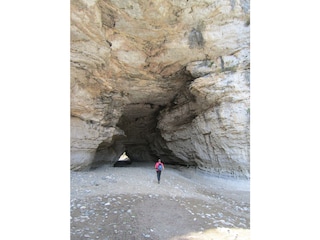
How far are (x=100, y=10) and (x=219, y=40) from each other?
6.04 metres

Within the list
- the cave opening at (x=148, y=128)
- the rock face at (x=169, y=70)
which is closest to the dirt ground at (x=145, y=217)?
the rock face at (x=169, y=70)

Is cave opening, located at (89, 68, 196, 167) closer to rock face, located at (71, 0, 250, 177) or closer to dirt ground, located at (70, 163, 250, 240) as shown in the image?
rock face, located at (71, 0, 250, 177)

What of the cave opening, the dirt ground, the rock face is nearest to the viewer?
the dirt ground

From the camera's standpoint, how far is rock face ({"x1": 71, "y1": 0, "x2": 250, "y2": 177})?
8258 mm

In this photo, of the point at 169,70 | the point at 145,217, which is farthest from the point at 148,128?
the point at 145,217

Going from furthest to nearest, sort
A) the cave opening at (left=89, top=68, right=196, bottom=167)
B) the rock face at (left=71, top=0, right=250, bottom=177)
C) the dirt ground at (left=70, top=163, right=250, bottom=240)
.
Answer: the cave opening at (left=89, top=68, right=196, bottom=167)
the rock face at (left=71, top=0, right=250, bottom=177)
the dirt ground at (left=70, top=163, right=250, bottom=240)

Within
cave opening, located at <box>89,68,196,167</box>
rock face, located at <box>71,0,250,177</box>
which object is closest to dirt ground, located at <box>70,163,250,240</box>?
rock face, located at <box>71,0,250,177</box>

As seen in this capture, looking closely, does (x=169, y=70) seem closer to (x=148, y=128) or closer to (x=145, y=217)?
(x=148, y=128)

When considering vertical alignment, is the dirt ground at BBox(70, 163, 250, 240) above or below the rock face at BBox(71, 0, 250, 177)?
below

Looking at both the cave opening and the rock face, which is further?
the cave opening

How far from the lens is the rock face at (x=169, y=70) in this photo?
8258 millimetres

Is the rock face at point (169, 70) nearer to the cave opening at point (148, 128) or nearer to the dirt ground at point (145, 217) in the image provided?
the cave opening at point (148, 128)

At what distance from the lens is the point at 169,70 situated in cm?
1112

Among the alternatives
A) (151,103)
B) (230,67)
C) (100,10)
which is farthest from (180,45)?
(151,103)
